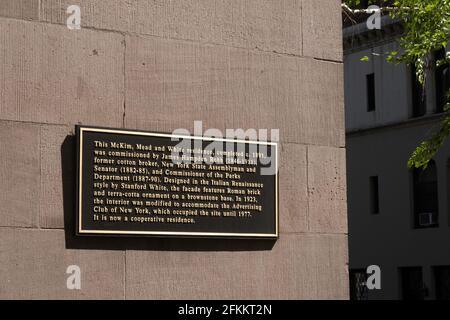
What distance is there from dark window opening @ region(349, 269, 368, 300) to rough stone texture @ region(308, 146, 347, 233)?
3201 cm

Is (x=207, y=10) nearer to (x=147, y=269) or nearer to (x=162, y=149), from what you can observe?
(x=162, y=149)

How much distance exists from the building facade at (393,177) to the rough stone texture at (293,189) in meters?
29.7

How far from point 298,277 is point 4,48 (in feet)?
13.9

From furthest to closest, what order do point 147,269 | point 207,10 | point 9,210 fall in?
point 207,10 < point 147,269 < point 9,210

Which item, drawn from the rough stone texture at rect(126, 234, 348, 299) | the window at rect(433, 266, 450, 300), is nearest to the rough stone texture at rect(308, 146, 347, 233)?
the rough stone texture at rect(126, 234, 348, 299)

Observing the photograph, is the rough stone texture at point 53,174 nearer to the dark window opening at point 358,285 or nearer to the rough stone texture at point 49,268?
the rough stone texture at point 49,268

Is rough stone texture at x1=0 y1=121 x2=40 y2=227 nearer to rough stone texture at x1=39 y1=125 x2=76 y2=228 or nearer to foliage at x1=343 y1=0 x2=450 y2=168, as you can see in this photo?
rough stone texture at x1=39 y1=125 x2=76 y2=228

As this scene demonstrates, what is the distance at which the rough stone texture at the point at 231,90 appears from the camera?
1115 centimetres

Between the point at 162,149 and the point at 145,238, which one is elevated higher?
the point at 162,149

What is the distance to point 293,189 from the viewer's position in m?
12.0

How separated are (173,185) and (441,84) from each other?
32.9m

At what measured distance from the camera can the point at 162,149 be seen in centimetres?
1105

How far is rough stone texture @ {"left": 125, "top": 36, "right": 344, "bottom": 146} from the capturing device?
11.1 m
